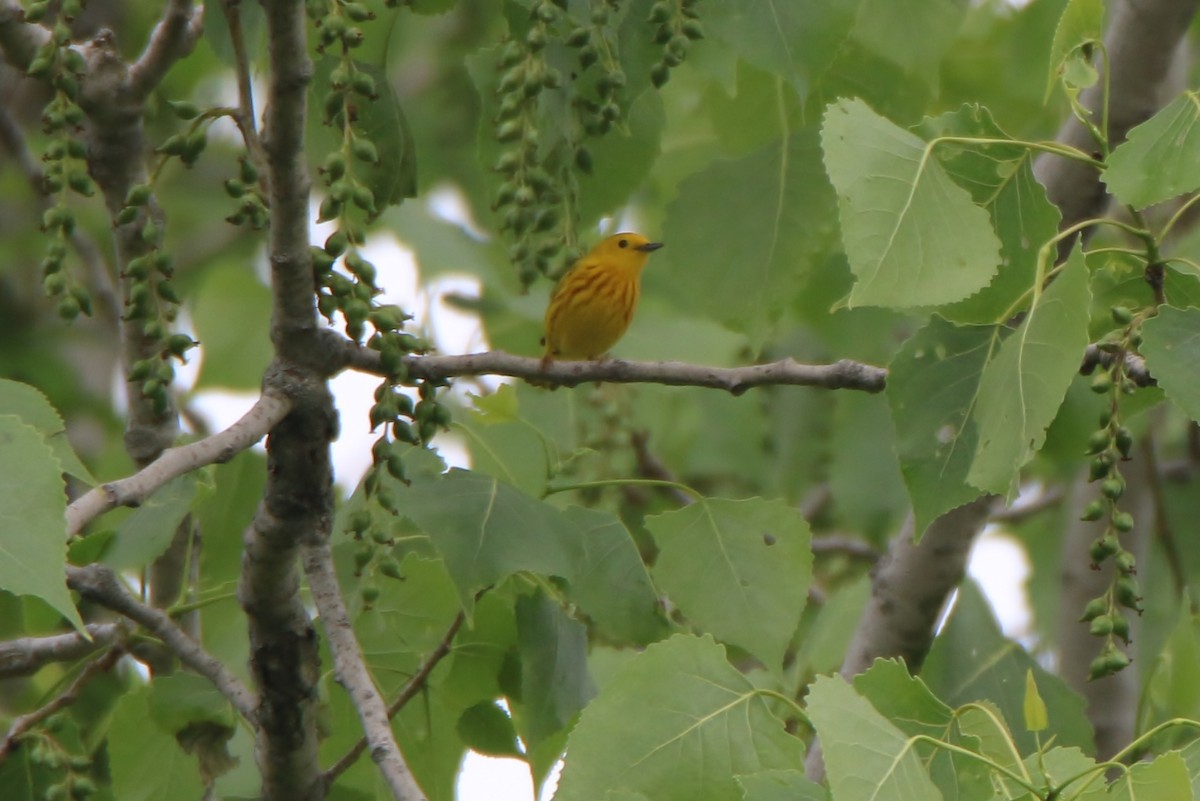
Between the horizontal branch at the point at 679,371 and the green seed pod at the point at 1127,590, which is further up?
the horizontal branch at the point at 679,371

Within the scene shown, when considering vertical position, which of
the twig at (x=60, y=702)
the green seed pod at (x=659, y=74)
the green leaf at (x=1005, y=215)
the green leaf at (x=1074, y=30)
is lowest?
the twig at (x=60, y=702)

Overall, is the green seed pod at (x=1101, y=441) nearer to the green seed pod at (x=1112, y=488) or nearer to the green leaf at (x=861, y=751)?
the green seed pod at (x=1112, y=488)

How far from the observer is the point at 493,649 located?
2773mm

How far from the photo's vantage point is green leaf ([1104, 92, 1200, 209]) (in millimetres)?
2154

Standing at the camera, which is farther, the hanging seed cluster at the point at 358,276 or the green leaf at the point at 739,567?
the green leaf at the point at 739,567

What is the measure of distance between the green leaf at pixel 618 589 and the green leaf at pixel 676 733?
0.42m

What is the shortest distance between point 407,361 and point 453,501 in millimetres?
243

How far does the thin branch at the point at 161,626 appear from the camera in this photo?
251cm

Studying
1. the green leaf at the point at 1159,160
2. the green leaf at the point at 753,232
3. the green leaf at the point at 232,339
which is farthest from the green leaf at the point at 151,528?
the green leaf at the point at 232,339

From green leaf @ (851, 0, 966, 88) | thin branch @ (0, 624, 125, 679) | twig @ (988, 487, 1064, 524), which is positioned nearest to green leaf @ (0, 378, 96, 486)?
thin branch @ (0, 624, 125, 679)

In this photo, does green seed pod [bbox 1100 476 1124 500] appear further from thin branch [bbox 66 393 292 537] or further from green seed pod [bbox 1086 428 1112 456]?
thin branch [bbox 66 393 292 537]

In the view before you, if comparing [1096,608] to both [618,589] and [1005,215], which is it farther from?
[618,589]

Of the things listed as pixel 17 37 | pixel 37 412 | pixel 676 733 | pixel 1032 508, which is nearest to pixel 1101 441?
pixel 676 733

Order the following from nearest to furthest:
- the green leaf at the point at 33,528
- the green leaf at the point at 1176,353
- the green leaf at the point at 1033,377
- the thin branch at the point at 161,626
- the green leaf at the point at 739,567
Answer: the green leaf at the point at 33,528 < the green leaf at the point at 1033,377 < the green leaf at the point at 1176,353 < the thin branch at the point at 161,626 < the green leaf at the point at 739,567
